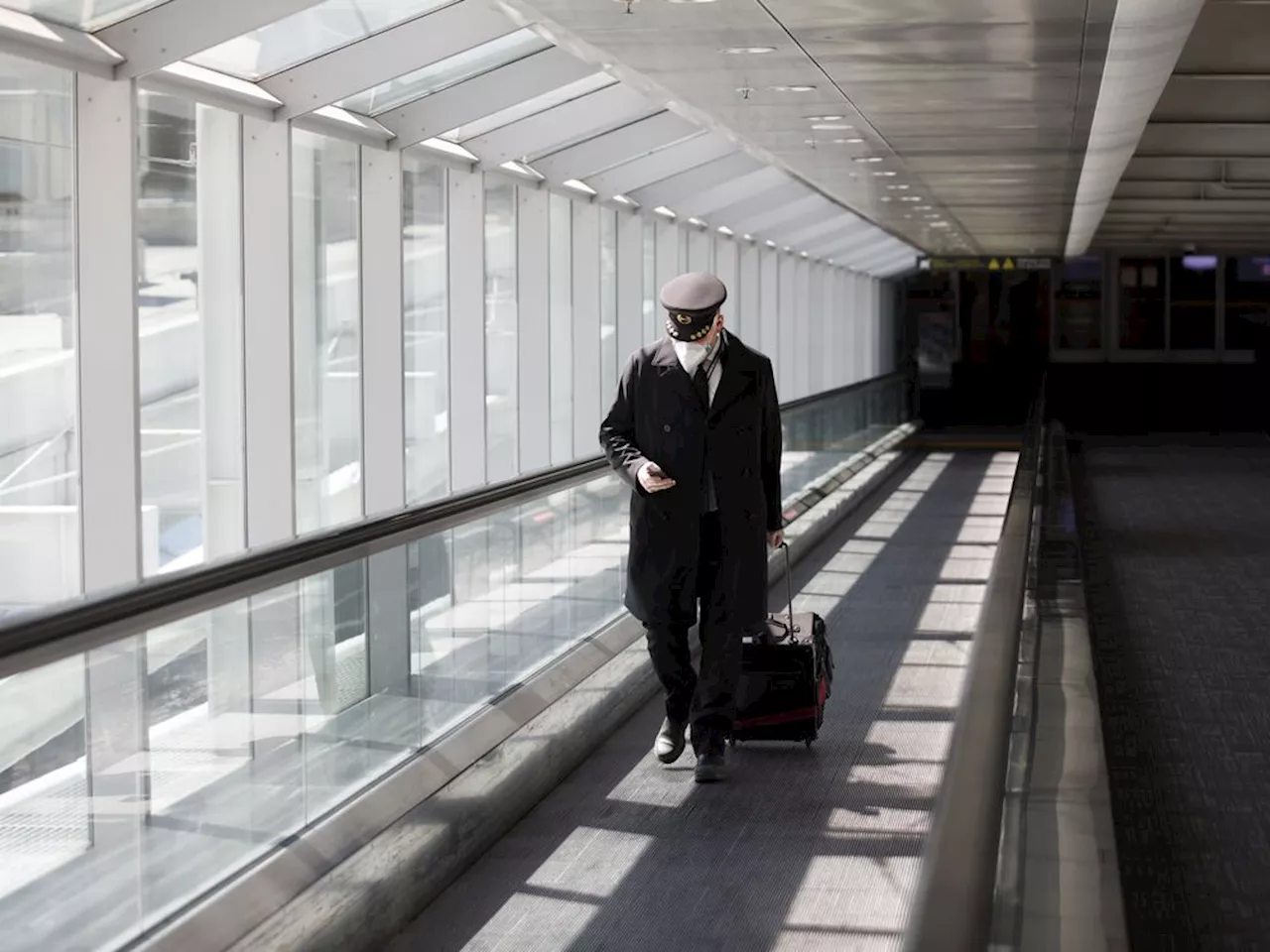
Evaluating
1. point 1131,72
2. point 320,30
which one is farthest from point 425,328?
point 1131,72

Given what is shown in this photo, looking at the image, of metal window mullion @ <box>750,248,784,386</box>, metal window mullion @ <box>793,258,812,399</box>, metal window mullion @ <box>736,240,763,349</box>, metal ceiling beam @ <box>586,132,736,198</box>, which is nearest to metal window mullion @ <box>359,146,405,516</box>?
metal ceiling beam @ <box>586,132,736,198</box>

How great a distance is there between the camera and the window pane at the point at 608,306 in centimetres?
2056

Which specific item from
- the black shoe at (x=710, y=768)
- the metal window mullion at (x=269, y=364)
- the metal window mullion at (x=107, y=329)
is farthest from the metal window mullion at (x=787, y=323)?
the black shoe at (x=710, y=768)

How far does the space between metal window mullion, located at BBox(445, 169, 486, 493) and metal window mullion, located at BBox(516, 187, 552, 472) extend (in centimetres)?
166

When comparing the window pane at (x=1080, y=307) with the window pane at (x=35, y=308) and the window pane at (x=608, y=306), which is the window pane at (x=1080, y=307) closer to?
the window pane at (x=608, y=306)

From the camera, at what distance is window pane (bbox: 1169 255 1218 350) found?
4356 centimetres

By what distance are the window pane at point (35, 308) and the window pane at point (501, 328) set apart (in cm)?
408

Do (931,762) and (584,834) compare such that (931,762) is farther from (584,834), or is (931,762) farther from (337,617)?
(337,617)

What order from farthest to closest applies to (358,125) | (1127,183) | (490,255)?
1. (1127,183)
2. (490,255)
3. (358,125)

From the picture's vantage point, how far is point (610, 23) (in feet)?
30.8

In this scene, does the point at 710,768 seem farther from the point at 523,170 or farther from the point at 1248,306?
the point at 1248,306

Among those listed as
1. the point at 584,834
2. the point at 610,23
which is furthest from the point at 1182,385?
the point at 584,834

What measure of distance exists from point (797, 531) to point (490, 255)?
4.35m

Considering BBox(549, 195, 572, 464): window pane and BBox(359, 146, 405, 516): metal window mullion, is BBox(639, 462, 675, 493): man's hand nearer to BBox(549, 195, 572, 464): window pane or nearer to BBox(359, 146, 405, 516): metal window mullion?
BBox(359, 146, 405, 516): metal window mullion
